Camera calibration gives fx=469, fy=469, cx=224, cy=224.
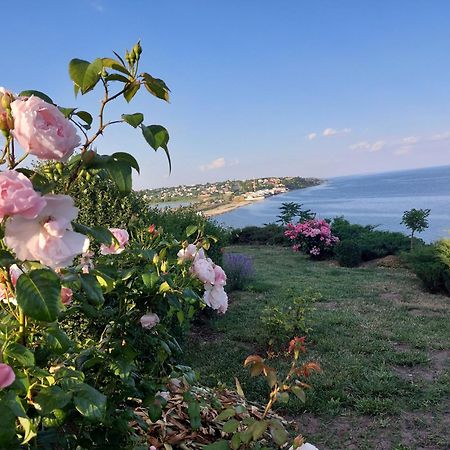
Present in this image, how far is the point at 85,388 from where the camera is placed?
1060mm

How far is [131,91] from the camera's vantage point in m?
1.04

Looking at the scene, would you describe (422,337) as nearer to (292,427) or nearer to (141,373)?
A: (292,427)

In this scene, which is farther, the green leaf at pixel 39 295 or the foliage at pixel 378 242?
the foliage at pixel 378 242

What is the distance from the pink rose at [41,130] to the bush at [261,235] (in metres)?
13.5

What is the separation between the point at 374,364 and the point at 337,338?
2.23 ft

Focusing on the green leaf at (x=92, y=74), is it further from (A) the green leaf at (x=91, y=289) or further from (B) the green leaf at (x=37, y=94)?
(A) the green leaf at (x=91, y=289)

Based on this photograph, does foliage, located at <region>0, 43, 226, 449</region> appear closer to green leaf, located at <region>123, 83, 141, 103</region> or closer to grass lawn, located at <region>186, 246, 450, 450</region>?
green leaf, located at <region>123, 83, 141, 103</region>

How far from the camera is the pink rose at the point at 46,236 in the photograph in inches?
33.1

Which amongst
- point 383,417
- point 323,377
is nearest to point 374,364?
point 323,377

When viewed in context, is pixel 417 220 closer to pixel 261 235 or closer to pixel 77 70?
pixel 261 235

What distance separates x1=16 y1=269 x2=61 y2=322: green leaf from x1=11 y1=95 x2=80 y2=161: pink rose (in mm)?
225

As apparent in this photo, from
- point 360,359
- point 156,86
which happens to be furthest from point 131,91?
point 360,359

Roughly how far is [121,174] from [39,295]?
0.97 ft

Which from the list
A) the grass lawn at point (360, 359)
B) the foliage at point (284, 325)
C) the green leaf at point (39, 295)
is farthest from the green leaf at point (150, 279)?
the foliage at point (284, 325)
